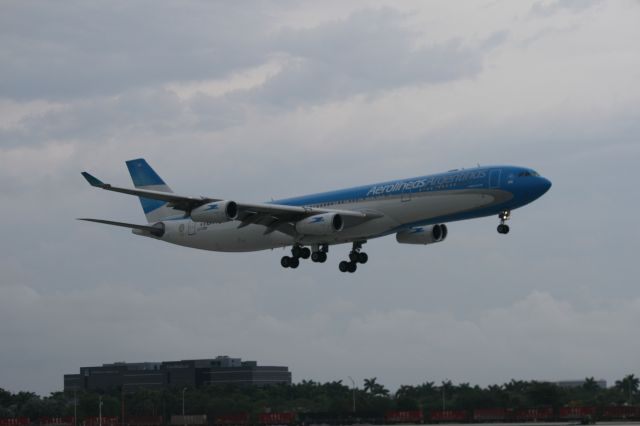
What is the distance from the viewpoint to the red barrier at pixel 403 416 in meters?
124

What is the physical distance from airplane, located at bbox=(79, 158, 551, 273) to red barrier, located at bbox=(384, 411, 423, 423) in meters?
37.9

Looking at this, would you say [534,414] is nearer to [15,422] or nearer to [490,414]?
[490,414]

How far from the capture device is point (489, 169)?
78.9 metres

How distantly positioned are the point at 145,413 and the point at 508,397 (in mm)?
54319

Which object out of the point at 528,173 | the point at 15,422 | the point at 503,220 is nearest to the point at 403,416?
the point at 15,422

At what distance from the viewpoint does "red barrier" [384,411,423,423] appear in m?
124

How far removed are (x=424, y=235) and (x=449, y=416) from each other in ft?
131

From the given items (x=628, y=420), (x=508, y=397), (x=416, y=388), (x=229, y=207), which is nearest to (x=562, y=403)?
(x=508, y=397)

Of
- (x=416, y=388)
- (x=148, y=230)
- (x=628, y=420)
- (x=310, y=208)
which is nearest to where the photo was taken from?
(x=310, y=208)

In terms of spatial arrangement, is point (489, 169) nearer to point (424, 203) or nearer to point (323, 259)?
point (424, 203)

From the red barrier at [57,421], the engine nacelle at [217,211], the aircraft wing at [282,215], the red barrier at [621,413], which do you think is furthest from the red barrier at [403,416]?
the engine nacelle at [217,211]

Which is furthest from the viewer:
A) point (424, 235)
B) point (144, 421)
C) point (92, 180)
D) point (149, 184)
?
point (144, 421)

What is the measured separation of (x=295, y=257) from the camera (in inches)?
3573

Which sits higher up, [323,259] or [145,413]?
[323,259]
